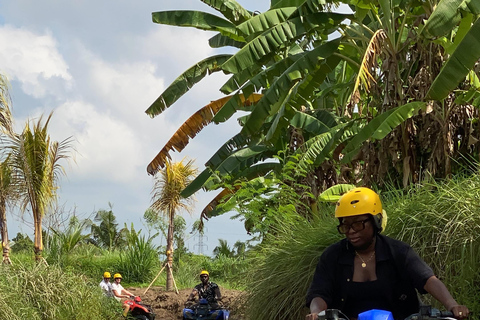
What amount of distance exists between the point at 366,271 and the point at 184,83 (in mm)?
16026

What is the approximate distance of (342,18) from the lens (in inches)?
604

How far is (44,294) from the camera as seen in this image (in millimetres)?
13531

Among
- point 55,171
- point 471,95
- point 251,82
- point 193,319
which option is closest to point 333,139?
point 251,82

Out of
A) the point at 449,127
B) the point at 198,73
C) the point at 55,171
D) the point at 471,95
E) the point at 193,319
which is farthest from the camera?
the point at 55,171

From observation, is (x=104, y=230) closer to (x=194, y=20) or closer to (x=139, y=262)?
(x=139, y=262)

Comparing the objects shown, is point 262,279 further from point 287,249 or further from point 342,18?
point 342,18

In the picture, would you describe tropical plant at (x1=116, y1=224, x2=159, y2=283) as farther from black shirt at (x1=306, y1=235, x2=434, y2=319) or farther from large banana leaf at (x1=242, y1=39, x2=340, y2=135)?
black shirt at (x1=306, y1=235, x2=434, y2=319)

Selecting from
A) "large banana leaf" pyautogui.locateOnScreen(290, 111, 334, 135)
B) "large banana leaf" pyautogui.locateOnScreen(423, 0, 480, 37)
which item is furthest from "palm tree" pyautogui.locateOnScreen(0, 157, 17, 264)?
"large banana leaf" pyautogui.locateOnScreen(423, 0, 480, 37)

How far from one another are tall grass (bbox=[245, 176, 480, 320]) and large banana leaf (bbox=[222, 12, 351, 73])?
14.3 ft

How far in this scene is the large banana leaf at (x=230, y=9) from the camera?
57.4 feet

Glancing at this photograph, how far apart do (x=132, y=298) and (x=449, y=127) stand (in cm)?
952

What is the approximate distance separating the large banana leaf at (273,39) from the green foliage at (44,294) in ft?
17.6

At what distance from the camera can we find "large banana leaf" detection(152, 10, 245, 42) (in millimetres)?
17656

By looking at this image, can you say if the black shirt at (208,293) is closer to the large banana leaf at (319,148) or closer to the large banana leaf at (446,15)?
the large banana leaf at (319,148)
